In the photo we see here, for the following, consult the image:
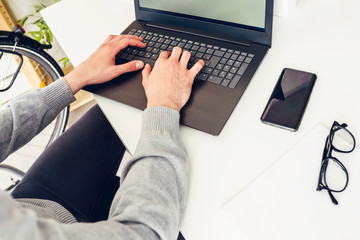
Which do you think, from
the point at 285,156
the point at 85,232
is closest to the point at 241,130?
the point at 285,156

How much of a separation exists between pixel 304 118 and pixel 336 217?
19 centimetres

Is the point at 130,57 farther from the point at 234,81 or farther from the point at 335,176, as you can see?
the point at 335,176

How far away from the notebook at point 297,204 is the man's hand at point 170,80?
21cm


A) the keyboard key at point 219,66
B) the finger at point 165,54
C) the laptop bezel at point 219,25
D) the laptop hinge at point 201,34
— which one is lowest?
the finger at point 165,54

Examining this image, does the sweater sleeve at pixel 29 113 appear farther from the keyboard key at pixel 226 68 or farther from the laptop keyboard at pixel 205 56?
the keyboard key at pixel 226 68

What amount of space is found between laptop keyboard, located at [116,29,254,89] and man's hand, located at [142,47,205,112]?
2 cm

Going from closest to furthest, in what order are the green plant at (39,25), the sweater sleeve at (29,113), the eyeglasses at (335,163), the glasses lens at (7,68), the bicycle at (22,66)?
1. the eyeglasses at (335,163)
2. the sweater sleeve at (29,113)
3. the bicycle at (22,66)
4. the green plant at (39,25)
5. the glasses lens at (7,68)

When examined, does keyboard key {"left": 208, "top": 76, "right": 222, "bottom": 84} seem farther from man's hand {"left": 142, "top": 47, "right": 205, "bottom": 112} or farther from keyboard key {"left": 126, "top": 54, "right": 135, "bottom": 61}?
keyboard key {"left": 126, "top": 54, "right": 135, "bottom": 61}

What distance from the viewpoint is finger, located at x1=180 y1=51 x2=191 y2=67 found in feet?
2.14

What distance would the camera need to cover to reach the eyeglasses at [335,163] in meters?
0.45

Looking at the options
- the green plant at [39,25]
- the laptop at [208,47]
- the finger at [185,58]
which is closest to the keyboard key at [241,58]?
the laptop at [208,47]

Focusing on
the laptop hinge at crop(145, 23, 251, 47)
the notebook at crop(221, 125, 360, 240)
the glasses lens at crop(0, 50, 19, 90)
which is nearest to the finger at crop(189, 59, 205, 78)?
the laptop hinge at crop(145, 23, 251, 47)

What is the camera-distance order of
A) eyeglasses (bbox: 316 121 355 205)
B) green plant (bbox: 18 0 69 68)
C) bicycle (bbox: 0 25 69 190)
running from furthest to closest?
green plant (bbox: 18 0 69 68) < bicycle (bbox: 0 25 69 190) < eyeglasses (bbox: 316 121 355 205)

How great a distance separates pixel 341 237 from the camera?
1.35 ft
